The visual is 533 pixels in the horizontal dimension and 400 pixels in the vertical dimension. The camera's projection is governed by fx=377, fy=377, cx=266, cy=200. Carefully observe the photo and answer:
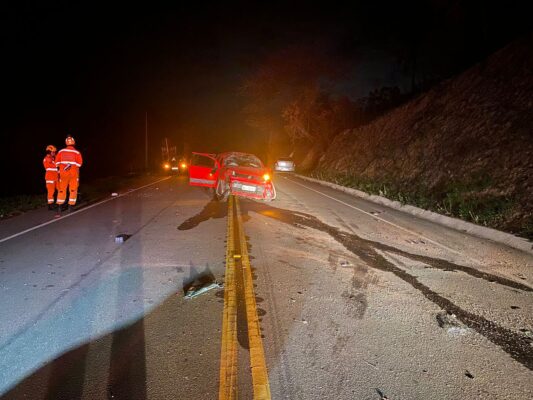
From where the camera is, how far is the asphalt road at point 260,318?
10.0 ft

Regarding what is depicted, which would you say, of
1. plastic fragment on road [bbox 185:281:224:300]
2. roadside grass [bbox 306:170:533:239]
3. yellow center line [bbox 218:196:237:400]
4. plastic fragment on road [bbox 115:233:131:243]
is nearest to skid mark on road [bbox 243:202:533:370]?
yellow center line [bbox 218:196:237:400]

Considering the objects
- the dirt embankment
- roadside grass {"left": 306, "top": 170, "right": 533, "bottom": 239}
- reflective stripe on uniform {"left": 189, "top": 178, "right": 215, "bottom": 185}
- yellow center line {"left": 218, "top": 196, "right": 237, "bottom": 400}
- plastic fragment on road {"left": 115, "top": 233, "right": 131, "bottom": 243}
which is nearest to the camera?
yellow center line {"left": 218, "top": 196, "right": 237, "bottom": 400}

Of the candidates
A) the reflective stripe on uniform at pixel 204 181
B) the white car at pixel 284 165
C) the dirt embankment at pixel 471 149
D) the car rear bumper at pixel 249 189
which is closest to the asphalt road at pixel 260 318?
the dirt embankment at pixel 471 149

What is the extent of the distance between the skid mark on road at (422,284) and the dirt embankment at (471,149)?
392 cm

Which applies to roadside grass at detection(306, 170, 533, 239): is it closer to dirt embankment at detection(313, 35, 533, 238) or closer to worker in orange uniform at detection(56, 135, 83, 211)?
dirt embankment at detection(313, 35, 533, 238)

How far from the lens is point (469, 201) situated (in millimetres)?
12797

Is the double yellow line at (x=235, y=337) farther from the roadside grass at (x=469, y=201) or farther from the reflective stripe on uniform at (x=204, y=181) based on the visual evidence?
the reflective stripe on uniform at (x=204, y=181)

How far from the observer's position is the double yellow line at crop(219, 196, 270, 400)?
295 centimetres

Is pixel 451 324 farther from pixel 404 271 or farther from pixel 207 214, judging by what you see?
pixel 207 214

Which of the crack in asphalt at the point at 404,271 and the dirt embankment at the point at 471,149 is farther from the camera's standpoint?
the dirt embankment at the point at 471,149

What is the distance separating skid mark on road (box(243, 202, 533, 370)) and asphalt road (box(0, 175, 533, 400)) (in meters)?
0.03

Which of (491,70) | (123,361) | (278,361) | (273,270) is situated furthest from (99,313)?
(491,70)

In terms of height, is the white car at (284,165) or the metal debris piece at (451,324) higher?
the white car at (284,165)

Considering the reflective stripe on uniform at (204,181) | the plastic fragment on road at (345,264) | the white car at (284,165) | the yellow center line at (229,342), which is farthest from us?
the white car at (284,165)
